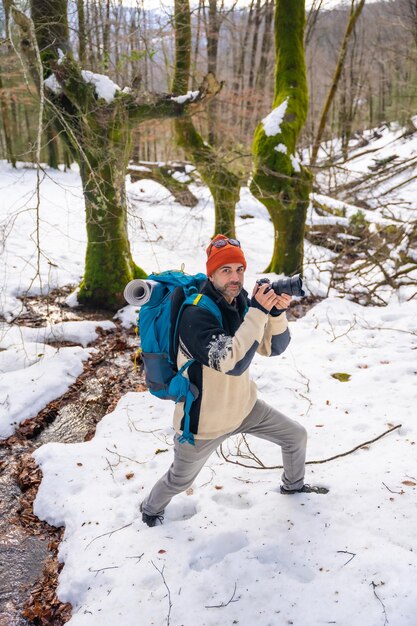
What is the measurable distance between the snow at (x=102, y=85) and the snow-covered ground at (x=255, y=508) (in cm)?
400

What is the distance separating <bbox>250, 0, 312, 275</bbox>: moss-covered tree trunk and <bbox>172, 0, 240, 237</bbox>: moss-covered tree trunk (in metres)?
1.14

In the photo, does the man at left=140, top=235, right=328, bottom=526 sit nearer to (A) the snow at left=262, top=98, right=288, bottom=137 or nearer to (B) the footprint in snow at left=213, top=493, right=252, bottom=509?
(B) the footprint in snow at left=213, top=493, right=252, bottom=509

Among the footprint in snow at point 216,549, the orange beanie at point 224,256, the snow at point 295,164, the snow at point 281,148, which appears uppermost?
the snow at point 281,148

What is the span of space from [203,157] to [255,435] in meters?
9.27

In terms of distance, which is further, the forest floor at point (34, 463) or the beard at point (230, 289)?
the forest floor at point (34, 463)

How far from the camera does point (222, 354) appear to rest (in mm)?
2133

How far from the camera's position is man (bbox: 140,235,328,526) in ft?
7.25

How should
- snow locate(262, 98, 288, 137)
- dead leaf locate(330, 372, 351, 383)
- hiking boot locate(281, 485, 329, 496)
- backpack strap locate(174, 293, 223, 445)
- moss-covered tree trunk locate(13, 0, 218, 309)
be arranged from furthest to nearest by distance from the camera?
snow locate(262, 98, 288, 137) → moss-covered tree trunk locate(13, 0, 218, 309) → dead leaf locate(330, 372, 351, 383) → hiking boot locate(281, 485, 329, 496) → backpack strap locate(174, 293, 223, 445)

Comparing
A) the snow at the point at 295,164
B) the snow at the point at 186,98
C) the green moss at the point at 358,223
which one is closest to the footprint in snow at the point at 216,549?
the snow at the point at 186,98

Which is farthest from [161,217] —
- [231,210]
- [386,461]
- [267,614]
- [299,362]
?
[267,614]

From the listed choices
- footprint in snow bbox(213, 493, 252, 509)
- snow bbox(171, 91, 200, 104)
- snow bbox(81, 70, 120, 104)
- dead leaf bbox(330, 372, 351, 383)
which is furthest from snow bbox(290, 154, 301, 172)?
footprint in snow bbox(213, 493, 252, 509)

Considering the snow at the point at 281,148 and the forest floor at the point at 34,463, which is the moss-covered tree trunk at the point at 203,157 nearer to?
the snow at the point at 281,148

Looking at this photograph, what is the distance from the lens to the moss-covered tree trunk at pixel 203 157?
9609mm

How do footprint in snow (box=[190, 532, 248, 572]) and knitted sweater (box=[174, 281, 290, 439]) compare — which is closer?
knitted sweater (box=[174, 281, 290, 439])
